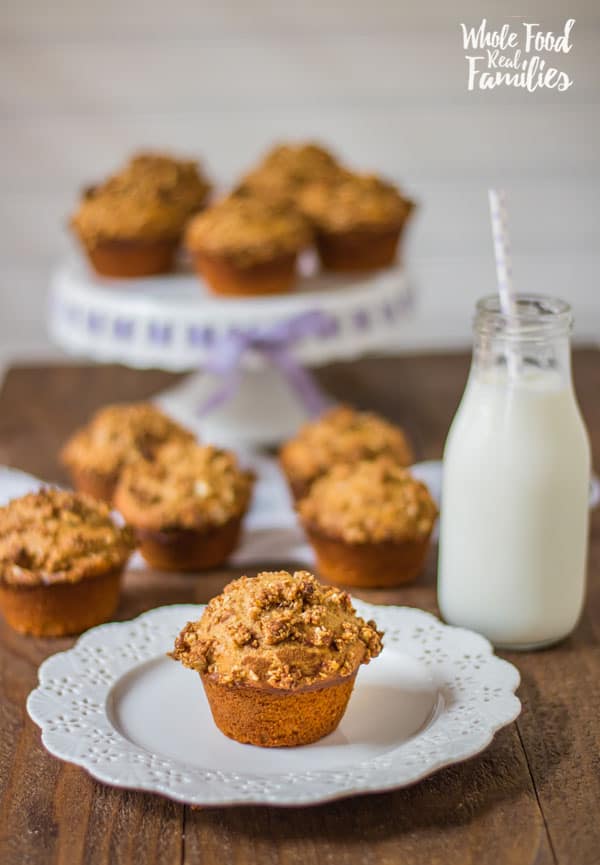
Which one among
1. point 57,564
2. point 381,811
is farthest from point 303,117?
point 381,811

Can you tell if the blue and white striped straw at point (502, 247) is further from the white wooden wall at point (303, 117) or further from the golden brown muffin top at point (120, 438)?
the white wooden wall at point (303, 117)

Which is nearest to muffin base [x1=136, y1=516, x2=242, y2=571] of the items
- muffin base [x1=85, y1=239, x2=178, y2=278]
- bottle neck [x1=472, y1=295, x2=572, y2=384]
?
bottle neck [x1=472, y1=295, x2=572, y2=384]

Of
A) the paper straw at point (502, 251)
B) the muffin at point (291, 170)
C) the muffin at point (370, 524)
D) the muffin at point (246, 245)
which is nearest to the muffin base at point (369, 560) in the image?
the muffin at point (370, 524)

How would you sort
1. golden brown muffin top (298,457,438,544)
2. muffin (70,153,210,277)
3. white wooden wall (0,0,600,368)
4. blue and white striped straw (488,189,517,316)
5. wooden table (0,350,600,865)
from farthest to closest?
1. white wooden wall (0,0,600,368)
2. muffin (70,153,210,277)
3. golden brown muffin top (298,457,438,544)
4. blue and white striped straw (488,189,517,316)
5. wooden table (0,350,600,865)

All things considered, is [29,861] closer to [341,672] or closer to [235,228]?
[341,672]

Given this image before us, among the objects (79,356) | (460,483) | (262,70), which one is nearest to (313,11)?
(262,70)

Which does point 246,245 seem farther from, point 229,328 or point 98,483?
point 98,483

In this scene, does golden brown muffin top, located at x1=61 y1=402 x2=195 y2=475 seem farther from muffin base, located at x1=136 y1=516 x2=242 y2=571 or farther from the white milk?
the white milk
